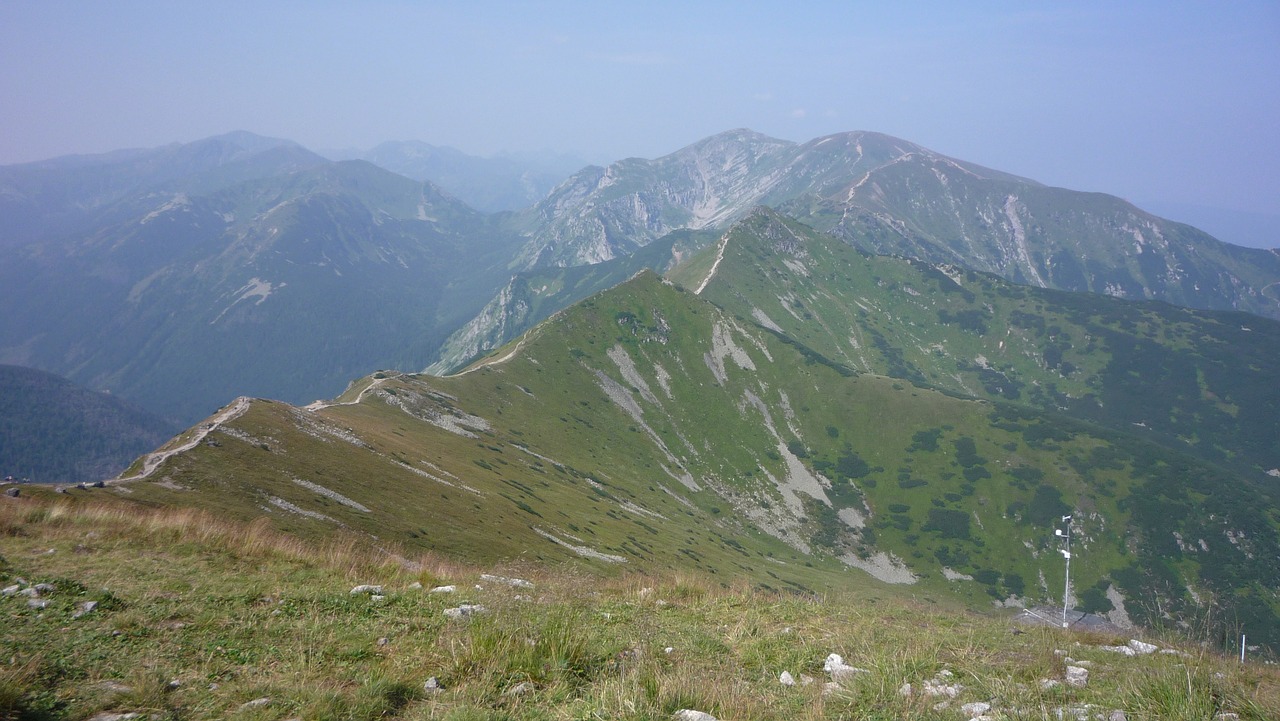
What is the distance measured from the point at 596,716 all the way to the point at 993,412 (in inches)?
7432

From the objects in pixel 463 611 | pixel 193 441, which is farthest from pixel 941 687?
pixel 193 441

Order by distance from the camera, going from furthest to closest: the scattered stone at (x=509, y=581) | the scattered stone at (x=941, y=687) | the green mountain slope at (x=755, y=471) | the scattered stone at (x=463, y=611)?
the green mountain slope at (x=755, y=471) → the scattered stone at (x=509, y=581) → the scattered stone at (x=463, y=611) → the scattered stone at (x=941, y=687)

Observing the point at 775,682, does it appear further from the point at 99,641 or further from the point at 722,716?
the point at 99,641

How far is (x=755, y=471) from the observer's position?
147625 millimetres

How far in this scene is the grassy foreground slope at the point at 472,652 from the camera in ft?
21.8

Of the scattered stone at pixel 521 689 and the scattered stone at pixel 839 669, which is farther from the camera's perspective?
the scattered stone at pixel 839 669

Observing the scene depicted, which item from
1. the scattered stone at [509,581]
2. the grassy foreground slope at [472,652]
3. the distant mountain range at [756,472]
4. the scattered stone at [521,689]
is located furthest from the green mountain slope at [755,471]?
the scattered stone at [521,689]

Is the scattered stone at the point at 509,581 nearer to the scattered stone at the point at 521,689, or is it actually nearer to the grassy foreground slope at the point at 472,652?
the grassy foreground slope at the point at 472,652

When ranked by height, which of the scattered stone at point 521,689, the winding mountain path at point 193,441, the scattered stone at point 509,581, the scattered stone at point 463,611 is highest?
the scattered stone at point 521,689

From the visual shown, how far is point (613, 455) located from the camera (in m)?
128

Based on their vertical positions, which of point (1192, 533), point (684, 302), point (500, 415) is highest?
point (684, 302)

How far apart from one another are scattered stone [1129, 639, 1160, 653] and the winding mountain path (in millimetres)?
44613

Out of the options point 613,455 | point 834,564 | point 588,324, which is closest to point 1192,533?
point 834,564

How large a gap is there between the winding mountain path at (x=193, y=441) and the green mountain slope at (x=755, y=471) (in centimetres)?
54
